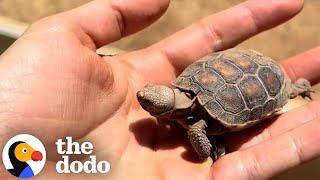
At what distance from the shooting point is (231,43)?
6.38 ft

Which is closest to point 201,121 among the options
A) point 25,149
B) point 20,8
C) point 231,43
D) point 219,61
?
point 219,61

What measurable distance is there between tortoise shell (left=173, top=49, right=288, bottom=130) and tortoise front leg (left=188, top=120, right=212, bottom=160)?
6 centimetres

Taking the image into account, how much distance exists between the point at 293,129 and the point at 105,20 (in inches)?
24.2

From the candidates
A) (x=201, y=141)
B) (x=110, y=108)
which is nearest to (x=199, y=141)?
(x=201, y=141)

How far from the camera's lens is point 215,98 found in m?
1.68

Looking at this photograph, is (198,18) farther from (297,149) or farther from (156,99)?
(297,149)

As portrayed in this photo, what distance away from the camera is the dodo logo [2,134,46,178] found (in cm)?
147

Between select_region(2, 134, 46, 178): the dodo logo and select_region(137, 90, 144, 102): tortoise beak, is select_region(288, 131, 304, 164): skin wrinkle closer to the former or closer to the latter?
select_region(137, 90, 144, 102): tortoise beak

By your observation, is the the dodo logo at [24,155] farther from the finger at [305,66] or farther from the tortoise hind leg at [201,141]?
the finger at [305,66]

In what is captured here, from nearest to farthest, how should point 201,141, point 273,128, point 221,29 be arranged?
point 201,141 → point 273,128 → point 221,29

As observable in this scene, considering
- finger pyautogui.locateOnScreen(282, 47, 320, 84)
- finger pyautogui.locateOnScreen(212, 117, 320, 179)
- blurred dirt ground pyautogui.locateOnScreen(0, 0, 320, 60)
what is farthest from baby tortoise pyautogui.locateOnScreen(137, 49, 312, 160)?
blurred dirt ground pyautogui.locateOnScreen(0, 0, 320, 60)

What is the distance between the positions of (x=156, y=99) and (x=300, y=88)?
58cm

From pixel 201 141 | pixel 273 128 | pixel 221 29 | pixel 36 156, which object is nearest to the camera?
pixel 36 156

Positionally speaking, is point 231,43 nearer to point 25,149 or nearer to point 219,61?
point 219,61
